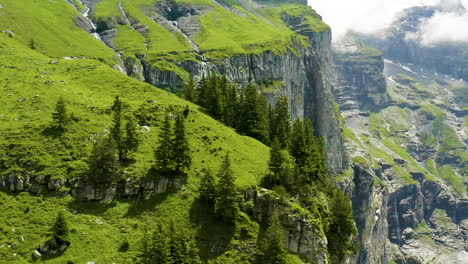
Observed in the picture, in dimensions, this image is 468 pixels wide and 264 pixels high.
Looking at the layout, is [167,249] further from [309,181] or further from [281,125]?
[281,125]

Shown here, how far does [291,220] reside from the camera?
69.2m

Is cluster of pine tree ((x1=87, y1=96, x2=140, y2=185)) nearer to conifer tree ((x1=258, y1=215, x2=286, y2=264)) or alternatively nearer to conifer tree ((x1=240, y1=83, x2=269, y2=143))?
conifer tree ((x1=258, y1=215, x2=286, y2=264))

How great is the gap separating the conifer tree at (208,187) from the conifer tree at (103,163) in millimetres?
14740

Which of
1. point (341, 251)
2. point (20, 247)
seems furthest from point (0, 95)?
point (341, 251)

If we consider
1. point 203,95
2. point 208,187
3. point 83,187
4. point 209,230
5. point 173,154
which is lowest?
point 209,230

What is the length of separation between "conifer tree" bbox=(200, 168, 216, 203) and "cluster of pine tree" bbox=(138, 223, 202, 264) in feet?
35.1

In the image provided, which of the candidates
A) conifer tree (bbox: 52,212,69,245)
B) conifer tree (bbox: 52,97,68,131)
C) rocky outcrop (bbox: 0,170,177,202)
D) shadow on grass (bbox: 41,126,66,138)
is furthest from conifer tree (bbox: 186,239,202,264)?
conifer tree (bbox: 52,97,68,131)

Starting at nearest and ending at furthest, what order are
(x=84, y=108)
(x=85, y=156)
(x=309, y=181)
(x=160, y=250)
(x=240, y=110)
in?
(x=160, y=250), (x=85, y=156), (x=84, y=108), (x=309, y=181), (x=240, y=110)

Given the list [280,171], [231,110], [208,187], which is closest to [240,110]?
[231,110]

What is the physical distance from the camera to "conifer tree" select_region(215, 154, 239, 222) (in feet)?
215

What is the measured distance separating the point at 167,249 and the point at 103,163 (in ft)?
66.9

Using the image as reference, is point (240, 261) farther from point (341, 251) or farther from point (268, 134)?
point (268, 134)

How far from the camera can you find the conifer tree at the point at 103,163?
65.1 metres

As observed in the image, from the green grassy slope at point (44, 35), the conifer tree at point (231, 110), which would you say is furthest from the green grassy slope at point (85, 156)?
the green grassy slope at point (44, 35)
